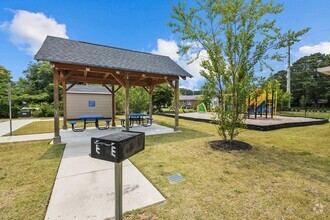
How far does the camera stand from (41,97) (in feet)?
73.2

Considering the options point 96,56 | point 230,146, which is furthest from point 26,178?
point 96,56

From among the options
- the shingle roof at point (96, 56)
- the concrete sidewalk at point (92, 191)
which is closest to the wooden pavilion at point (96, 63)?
the shingle roof at point (96, 56)

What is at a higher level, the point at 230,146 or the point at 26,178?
the point at 230,146

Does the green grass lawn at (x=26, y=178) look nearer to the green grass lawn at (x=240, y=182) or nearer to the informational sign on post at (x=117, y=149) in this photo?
the informational sign on post at (x=117, y=149)

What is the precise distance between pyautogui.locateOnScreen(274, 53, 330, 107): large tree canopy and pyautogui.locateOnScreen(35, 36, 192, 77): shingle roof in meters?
37.0

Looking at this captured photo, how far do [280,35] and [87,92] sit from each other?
1532 centimetres

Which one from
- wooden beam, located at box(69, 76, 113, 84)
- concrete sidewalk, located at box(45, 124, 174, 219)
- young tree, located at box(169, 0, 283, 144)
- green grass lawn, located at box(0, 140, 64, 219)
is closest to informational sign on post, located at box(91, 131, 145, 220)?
concrete sidewalk, located at box(45, 124, 174, 219)

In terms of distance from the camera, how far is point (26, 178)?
10.3 ft

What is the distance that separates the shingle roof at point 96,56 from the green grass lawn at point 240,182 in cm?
414

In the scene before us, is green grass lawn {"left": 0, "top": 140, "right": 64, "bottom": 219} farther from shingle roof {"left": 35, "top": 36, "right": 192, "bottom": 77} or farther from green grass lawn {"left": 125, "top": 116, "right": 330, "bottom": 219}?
shingle roof {"left": 35, "top": 36, "right": 192, "bottom": 77}

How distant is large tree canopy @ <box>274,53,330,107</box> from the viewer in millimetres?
34125

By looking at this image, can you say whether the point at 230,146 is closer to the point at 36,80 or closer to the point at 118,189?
the point at 118,189

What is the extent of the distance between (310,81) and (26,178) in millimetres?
48089

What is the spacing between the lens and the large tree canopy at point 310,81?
Result: 34125 mm
